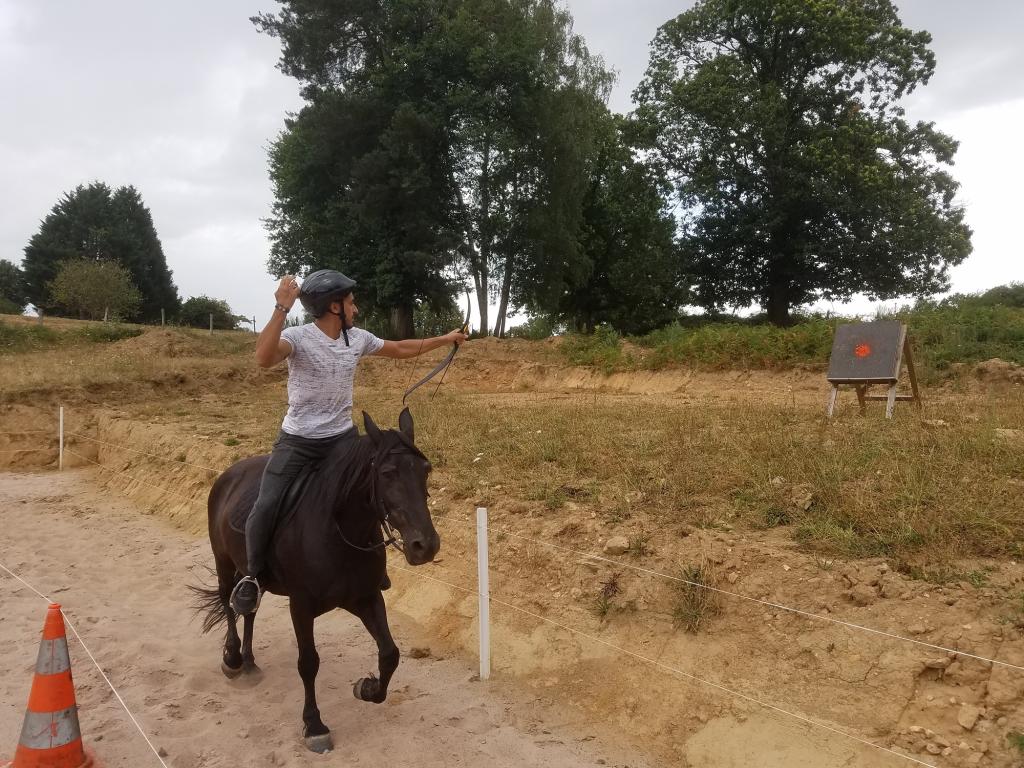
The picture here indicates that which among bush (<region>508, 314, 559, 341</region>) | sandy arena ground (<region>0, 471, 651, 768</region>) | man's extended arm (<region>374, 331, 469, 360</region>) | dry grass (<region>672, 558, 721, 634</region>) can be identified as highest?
bush (<region>508, 314, 559, 341</region>)

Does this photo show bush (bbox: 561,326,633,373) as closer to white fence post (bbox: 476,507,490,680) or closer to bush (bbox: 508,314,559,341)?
bush (bbox: 508,314,559,341)

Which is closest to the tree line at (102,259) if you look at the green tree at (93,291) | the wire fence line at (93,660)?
the green tree at (93,291)

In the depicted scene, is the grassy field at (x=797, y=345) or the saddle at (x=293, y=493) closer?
the saddle at (x=293, y=493)

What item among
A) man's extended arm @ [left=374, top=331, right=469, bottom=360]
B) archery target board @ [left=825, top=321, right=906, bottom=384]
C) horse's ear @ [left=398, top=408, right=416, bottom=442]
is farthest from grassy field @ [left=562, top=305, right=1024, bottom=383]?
horse's ear @ [left=398, top=408, right=416, bottom=442]

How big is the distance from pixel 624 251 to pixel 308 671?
103ft

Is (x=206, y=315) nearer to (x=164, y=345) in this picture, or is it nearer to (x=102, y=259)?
(x=102, y=259)

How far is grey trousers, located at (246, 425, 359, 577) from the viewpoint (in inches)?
182

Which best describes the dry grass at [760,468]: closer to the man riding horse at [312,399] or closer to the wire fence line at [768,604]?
the wire fence line at [768,604]

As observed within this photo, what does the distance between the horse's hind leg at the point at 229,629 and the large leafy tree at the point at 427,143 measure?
2292 cm

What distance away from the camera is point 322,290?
4449 mm

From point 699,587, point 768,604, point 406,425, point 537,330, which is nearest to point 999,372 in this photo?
point 699,587

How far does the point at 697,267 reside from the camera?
29422 millimetres

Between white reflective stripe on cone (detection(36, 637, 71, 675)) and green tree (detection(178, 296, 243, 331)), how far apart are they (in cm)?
5161

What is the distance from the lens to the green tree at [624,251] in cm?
3025
